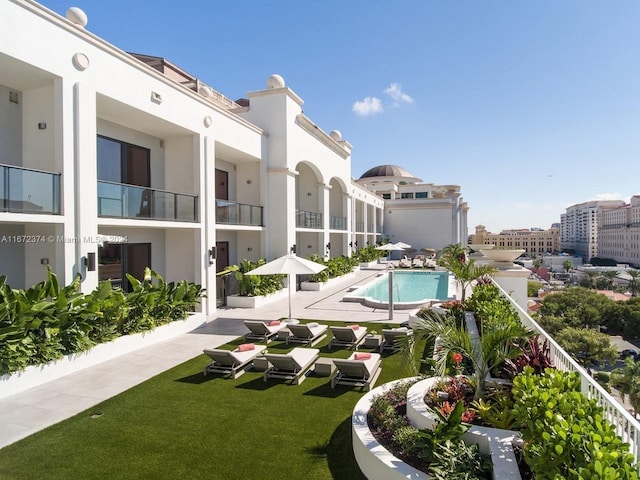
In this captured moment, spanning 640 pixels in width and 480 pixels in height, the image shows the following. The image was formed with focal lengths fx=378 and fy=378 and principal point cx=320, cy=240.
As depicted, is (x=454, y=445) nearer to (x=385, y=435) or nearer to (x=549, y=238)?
(x=385, y=435)

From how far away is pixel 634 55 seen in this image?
12086mm

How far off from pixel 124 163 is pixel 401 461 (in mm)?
12919

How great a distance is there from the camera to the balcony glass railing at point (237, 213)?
15.7 meters

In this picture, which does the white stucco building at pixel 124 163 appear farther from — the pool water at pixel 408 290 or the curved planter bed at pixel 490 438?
the curved planter bed at pixel 490 438

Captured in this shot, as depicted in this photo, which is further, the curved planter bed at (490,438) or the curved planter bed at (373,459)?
the curved planter bed at (373,459)

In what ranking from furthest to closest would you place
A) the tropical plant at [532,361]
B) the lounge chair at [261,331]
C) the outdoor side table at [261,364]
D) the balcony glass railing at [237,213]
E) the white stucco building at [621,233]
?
1. the white stucco building at [621,233]
2. the balcony glass railing at [237,213]
3. the lounge chair at [261,331]
4. the outdoor side table at [261,364]
5. the tropical plant at [532,361]

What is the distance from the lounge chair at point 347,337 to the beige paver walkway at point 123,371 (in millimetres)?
3040

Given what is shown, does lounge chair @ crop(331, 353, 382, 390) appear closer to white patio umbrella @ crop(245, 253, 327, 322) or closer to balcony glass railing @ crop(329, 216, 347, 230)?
white patio umbrella @ crop(245, 253, 327, 322)

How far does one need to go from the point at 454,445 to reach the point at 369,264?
2959 centimetres

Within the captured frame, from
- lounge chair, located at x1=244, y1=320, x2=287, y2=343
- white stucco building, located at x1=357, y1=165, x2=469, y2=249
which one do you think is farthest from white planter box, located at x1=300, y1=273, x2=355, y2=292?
white stucco building, located at x1=357, y1=165, x2=469, y2=249

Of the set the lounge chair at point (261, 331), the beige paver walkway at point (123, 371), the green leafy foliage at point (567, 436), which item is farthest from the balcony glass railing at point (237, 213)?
the green leafy foliage at point (567, 436)

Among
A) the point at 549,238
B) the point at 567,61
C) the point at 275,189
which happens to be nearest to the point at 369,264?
the point at 275,189

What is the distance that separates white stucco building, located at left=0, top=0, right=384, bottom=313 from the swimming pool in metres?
4.89

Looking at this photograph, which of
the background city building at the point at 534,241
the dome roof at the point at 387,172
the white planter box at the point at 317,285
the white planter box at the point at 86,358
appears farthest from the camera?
the background city building at the point at 534,241
